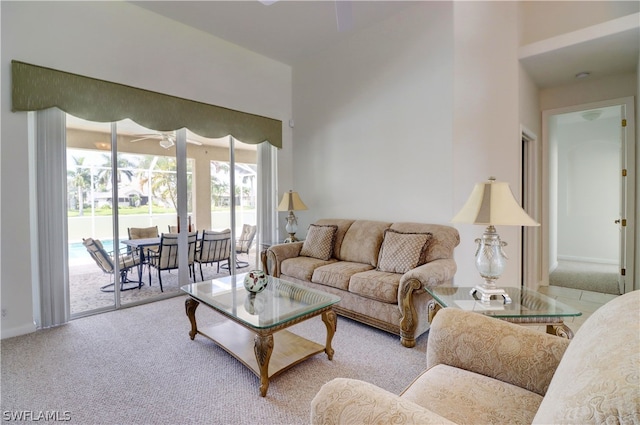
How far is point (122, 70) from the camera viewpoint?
11.4ft

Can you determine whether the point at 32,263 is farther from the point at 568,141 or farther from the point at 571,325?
the point at 568,141

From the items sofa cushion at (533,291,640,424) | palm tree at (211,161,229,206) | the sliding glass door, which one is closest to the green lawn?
the sliding glass door

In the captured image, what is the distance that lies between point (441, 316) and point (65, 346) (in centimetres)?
306

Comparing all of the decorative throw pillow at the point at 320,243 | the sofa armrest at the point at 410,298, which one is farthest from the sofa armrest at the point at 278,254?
the sofa armrest at the point at 410,298

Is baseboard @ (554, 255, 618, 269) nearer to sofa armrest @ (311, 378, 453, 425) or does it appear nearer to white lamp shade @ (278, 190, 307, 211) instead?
white lamp shade @ (278, 190, 307, 211)

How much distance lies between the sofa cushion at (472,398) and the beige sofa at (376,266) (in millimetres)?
1265

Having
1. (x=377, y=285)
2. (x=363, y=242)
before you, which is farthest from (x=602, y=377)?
(x=363, y=242)

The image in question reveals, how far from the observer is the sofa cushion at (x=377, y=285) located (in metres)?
2.70

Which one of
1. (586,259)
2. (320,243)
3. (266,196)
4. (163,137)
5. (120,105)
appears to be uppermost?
(120,105)

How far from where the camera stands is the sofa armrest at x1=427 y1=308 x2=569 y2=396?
1.22 meters

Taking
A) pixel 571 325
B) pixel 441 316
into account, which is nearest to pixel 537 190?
pixel 571 325

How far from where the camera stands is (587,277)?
4.96 metres

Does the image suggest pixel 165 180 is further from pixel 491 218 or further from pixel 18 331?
pixel 491 218

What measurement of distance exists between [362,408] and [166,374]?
1.88 meters
